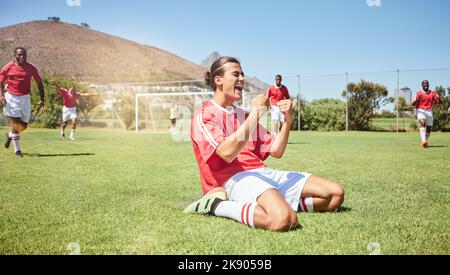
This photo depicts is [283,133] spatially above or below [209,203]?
above

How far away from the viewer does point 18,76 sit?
27.3 feet

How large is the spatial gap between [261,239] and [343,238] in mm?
566

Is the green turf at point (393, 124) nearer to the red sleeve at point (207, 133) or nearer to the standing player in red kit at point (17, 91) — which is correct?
the standing player in red kit at point (17, 91)

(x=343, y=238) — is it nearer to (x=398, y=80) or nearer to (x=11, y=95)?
(x=11, y=95)

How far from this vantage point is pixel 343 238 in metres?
2.66

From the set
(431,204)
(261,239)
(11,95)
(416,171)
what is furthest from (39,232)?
(11,95)

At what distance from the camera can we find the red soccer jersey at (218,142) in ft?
10.4

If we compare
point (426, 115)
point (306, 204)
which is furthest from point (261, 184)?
point (426, 115)

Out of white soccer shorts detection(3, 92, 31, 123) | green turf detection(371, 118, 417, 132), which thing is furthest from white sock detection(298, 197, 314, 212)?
green turf detection(371, 118, 417, 132)

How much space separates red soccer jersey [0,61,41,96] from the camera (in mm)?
8062

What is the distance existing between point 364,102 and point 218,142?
63.6ft

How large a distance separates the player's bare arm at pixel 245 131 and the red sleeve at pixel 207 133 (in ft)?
0.50

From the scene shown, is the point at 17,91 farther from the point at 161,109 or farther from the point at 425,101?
the point at 161,109
